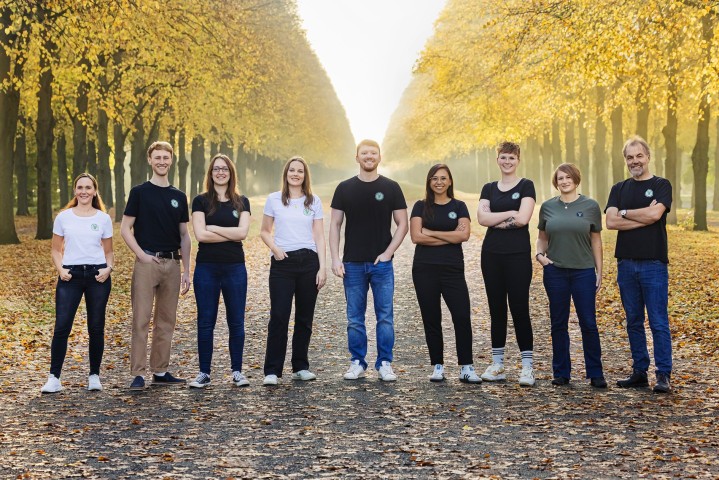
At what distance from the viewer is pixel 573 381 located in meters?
8.13

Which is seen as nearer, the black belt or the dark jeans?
the dark jeans

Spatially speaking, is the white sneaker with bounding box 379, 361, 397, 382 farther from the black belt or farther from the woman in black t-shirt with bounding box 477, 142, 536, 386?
the black belt

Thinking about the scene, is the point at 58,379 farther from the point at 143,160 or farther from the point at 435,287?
the point at 143,160

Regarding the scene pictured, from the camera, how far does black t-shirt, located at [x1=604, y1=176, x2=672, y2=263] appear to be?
7.75 m

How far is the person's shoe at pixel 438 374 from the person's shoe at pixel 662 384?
1981 millimetres

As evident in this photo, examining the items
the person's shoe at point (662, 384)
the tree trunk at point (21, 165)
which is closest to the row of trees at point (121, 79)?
the tree trunk at point (21, 165)

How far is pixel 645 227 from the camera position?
7824 millimetres

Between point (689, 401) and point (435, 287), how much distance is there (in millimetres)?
2520

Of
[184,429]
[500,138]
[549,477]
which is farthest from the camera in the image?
[500,138]

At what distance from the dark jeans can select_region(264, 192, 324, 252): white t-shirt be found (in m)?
1.70

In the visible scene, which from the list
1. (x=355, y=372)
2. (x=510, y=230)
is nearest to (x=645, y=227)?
(x=510, y=230)

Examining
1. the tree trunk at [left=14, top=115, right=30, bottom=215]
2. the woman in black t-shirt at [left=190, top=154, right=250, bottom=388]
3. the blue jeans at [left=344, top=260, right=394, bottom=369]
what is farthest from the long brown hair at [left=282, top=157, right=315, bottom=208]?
the tree trunk at [left=14, top=115, right=30, bottom=215]

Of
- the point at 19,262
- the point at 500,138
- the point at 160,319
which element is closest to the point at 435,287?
the point at 160,319

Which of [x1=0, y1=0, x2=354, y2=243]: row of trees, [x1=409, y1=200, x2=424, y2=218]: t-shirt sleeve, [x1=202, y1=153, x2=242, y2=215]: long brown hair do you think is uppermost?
[x1=0, y1=0, x2=354, y2=243]: row of trees
